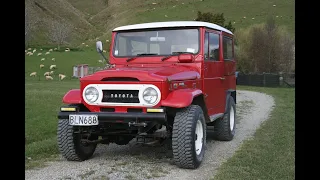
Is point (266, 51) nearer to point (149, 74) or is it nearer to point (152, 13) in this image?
point (149, 74)

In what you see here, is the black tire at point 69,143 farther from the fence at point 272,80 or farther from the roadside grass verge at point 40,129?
the fence at point 272,80

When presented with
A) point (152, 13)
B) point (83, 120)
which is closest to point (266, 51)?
point (83, 120)

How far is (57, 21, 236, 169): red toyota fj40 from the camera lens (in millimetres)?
6141

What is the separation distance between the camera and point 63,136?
665 centimetres

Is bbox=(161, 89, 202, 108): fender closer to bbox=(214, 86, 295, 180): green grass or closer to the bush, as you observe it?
bbox=(214, 86, 295, 180): green grass

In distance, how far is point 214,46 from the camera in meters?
8.09

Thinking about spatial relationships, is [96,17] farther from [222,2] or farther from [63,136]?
[63,136]

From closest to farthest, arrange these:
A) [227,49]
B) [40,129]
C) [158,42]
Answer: [158,42]
[227,49]
[40,129]

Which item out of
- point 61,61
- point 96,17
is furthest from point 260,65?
point 96,17

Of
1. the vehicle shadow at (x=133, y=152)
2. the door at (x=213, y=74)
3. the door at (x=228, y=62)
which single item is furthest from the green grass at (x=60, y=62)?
the door at (x=213, y=74)

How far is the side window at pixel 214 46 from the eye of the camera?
25.8 feet

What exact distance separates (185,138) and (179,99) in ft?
1.92

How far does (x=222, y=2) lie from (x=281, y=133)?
66103 millimetres
